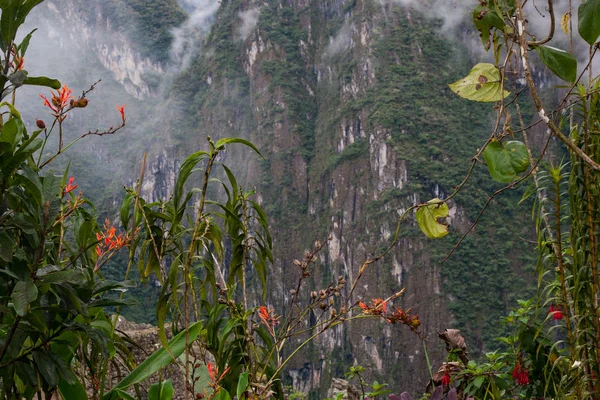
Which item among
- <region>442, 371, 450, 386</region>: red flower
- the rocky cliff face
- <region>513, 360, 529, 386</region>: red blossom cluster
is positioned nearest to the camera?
<region>442, 371, 450, 386</region>: red flower

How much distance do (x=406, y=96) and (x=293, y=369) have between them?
17.9 m

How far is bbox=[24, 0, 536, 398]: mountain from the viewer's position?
100ft

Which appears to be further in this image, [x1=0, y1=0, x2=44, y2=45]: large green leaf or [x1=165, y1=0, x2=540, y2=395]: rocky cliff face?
[x1=165, y1=0, x2=540, y2=395]: rocky cliff face

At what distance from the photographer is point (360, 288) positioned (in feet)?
111

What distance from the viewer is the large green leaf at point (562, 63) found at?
1.28 ft

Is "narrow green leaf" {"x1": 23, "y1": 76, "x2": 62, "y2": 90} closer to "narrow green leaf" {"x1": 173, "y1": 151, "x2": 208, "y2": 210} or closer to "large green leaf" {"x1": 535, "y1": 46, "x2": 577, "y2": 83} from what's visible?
"narrow green leaf" {"x1": 173, "y1": 151, "x2": 208, "y2": 210}

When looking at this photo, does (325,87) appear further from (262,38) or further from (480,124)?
(480,124)

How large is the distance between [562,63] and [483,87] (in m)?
0.12

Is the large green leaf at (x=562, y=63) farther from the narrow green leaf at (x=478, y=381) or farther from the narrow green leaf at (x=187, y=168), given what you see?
the narrow green leaf at (x=478, y=381)

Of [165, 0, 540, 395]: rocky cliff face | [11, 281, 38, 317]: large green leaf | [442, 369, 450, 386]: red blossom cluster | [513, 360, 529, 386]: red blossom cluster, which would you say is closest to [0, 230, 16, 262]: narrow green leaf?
[11, 281, 38, 317]: large green leaf

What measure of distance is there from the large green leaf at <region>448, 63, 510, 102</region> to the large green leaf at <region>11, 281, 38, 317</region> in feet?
1.30

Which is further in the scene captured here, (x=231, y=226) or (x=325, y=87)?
(x=325, y=87)

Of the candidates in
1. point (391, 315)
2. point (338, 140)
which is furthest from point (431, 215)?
point (338, 140)

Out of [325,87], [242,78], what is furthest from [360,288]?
[242,78]
